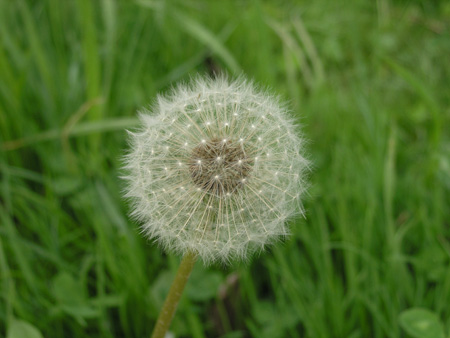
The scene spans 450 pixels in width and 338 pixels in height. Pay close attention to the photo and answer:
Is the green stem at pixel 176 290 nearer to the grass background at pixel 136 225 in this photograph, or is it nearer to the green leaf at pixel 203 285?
the grass background at pixel 136 225

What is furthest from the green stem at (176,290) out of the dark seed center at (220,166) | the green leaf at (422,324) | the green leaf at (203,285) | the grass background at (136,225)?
the green leaf at (422,324)

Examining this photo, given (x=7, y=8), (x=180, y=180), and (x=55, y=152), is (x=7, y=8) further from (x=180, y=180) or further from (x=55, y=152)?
(x=180, y=180)

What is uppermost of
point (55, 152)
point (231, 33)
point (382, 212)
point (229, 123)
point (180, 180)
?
point (231, 33)

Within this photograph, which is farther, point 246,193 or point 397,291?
point 397,291

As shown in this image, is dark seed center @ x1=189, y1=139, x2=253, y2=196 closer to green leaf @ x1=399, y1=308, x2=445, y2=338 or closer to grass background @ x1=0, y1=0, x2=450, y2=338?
grass background @ x1=0, y1=0, x2=450, y2=338

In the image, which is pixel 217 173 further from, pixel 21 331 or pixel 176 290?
pixel 21 331

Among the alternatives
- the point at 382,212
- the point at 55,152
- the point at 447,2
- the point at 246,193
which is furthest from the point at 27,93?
the point at 447,2

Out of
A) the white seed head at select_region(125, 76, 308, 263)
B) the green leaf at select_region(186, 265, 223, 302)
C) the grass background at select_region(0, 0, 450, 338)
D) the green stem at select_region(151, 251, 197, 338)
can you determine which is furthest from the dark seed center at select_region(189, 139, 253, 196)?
the green leaf at select_region(186, 265, 223, 302)
